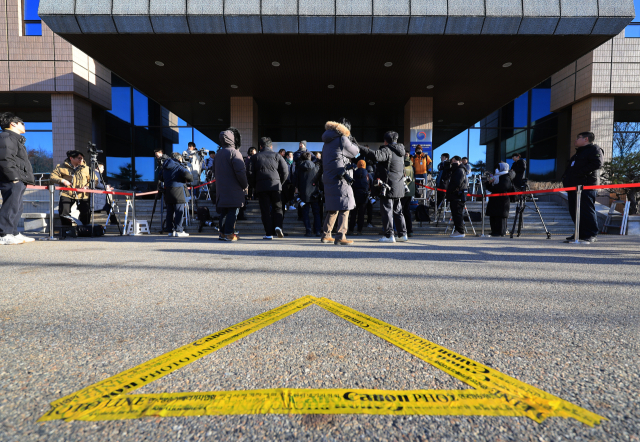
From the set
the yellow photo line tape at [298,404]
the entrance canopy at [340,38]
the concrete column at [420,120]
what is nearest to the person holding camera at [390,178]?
the yellow photo line tape at [298,404]

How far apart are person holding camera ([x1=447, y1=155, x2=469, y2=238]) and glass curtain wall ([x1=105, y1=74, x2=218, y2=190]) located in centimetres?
1670

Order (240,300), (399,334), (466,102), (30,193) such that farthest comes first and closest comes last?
(466,102) < (30,193) < (240,300) < (399,334)

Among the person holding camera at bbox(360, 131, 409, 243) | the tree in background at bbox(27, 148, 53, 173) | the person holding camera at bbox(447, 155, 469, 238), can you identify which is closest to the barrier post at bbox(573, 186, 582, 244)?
the person holding camera at bbox(447, 155, 469, 238)

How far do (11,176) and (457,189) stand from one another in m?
8.31

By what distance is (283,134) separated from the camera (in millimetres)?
20281

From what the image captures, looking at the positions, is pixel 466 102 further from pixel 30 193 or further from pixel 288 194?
pixel 30 193

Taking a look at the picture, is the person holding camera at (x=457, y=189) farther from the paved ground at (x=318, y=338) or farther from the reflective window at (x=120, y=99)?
the reflective window at (x=120, y=99)

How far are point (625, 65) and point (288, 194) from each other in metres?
16.4

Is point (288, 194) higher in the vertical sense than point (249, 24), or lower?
lower

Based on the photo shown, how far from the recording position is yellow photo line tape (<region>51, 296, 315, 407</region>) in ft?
3.87

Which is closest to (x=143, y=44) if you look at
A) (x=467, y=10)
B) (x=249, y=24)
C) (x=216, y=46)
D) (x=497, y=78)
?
(x=216, y=46)

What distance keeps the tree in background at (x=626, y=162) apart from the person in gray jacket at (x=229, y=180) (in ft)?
35.3

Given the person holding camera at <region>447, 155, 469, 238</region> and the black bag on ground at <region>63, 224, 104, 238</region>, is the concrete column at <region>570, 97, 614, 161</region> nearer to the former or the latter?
the person holding camera at <region>447, 155, 469, 238</region>

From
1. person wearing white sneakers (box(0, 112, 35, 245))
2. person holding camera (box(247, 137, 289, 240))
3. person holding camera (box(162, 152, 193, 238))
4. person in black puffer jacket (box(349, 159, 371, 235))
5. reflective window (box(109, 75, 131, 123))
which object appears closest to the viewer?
person wearing white sneakers (box(0, 112, 35, 245))
